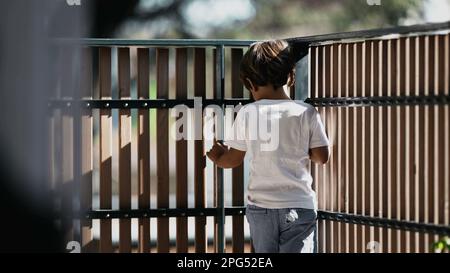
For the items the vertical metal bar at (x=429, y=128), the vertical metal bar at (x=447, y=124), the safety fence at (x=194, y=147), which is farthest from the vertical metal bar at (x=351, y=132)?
the vertical metal bar at (x=447, y=124)

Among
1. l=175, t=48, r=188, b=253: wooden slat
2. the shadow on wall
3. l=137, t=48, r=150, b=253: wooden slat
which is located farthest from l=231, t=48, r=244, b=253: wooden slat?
the shadow on wall

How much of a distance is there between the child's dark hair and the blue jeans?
0.71m

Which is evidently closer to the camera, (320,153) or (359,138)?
A: (320,153)

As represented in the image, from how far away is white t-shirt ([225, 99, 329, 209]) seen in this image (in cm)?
489

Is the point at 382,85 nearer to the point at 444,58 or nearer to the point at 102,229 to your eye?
the point at 444,58

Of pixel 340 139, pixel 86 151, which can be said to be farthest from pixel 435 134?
pixel 86 151

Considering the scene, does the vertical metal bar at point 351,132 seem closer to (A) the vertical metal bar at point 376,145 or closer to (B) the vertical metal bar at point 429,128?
(A) the vertical metal bar at point 376,145

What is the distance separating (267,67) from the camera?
16.5 feet

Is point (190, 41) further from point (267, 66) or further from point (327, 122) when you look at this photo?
point (327, 122)

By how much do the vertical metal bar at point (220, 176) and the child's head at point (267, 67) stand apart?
664mm

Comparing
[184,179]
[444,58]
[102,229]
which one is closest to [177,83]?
[184,179]

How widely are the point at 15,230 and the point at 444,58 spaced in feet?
9.44

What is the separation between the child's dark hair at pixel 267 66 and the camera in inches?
198

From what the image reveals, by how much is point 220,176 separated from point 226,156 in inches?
27.2
